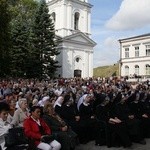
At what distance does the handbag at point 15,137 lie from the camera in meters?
7.66

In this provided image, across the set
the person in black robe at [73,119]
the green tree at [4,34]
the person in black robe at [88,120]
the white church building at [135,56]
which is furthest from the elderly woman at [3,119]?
the white church building at [135,56]

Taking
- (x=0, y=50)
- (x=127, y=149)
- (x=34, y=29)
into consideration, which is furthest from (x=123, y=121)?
(x=34, y=29)

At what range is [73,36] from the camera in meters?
52.6

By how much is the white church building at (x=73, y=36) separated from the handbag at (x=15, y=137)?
42310 mm

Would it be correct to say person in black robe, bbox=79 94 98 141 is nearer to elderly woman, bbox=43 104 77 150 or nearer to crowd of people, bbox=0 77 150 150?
crowd of people, bbox=0 77 150 150

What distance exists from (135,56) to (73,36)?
13844 mm

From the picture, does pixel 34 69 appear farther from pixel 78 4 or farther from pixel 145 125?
pixel 145 125

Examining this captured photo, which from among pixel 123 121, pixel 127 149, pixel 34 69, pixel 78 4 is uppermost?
pixel 78 4

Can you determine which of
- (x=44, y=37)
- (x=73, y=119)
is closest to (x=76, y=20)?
(x=44, y=37)

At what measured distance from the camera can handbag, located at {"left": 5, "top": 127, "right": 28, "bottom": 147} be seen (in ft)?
25.1

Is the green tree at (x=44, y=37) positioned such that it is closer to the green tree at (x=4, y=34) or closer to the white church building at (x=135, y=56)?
the green tree at (x=4, y=34)

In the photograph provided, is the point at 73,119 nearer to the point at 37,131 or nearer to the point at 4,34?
the point at 37,131

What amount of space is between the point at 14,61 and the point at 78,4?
18.2 m

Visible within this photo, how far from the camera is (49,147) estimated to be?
26.9ft
